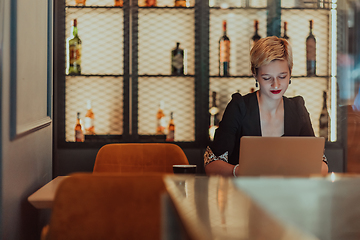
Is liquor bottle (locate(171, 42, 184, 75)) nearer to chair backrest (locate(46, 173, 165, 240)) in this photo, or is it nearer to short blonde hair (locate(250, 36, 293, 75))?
short blonde hair (locate(250, 36, 293, 75))

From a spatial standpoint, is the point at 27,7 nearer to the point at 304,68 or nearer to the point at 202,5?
the point at 202,5

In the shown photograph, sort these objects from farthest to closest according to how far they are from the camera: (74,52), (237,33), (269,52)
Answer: (237,33)
(74,52)
(269,52)

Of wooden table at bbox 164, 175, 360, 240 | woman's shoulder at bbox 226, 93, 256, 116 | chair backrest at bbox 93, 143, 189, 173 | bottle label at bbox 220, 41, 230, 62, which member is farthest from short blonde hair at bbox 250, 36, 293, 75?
wooden table at bbox 164, 175, 360, 240

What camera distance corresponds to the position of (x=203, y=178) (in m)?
0.62

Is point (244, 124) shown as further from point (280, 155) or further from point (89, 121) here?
point (89, 121)

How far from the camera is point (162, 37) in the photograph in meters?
2.48

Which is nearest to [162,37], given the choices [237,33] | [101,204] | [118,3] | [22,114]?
[118,3]

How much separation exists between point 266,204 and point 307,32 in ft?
7.51

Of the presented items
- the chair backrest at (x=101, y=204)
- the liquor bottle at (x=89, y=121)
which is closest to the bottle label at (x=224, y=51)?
the liquor bottle at (x=89, y=121)

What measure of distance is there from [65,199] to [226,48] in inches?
74.0

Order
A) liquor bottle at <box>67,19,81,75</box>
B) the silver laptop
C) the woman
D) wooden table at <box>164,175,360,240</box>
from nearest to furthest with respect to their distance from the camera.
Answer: wooden table at <box>164,175,360,240</box> < the silver laptop < the woman < liquor bottle at <box>67,19,81,75</box>

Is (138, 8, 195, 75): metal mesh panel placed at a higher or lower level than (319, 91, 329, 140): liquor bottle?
higher

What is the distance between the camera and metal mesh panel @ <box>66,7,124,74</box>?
8.00 ft

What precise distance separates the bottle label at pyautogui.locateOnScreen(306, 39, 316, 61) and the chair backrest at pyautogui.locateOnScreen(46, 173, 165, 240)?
2028 mm
